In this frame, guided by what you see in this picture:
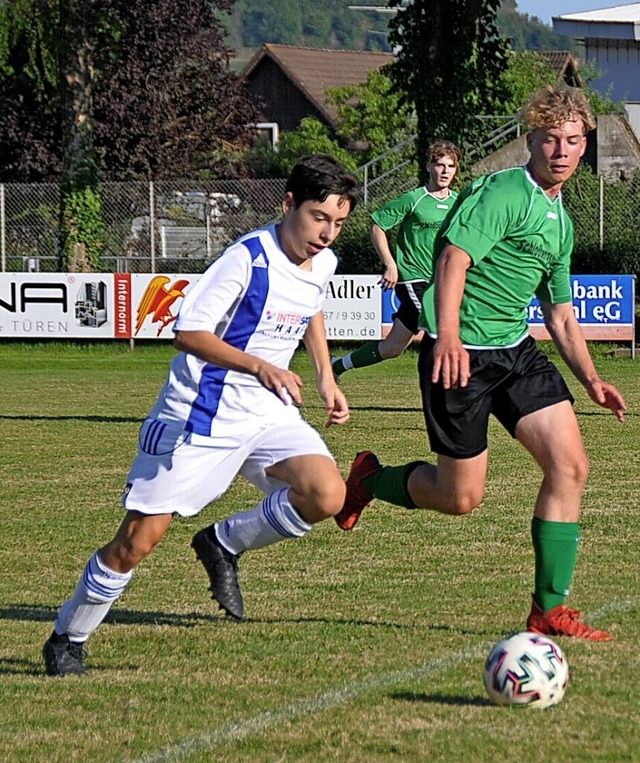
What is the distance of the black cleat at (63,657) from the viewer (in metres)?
5.29

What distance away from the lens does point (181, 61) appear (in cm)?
4259

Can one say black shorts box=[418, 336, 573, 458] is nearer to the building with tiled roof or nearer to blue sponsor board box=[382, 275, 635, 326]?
blue sponsor board box=[382, 275, 635, 326]

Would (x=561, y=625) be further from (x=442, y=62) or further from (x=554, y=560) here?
(x=442, y=62)

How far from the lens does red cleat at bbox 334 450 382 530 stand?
22.2 feet

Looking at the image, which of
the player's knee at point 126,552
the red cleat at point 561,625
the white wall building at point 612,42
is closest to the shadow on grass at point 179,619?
the red cleat at point 561,625

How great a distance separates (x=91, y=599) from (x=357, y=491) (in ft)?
6.12

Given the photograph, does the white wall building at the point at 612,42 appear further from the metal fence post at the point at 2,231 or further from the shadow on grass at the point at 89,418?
the shadow on grass at the point at 89,418

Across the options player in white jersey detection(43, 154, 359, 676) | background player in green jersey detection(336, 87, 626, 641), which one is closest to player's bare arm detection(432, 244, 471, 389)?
background player in green jersey detection(336, 87, 626, 641)

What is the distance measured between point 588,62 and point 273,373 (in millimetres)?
59595

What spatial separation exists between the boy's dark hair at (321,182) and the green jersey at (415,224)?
6.55m

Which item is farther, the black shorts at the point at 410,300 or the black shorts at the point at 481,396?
the black shorts at the point at 410,300

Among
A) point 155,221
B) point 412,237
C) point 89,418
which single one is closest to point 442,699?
point 412,237

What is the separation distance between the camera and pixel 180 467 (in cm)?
521

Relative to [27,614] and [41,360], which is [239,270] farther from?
[41,360]
